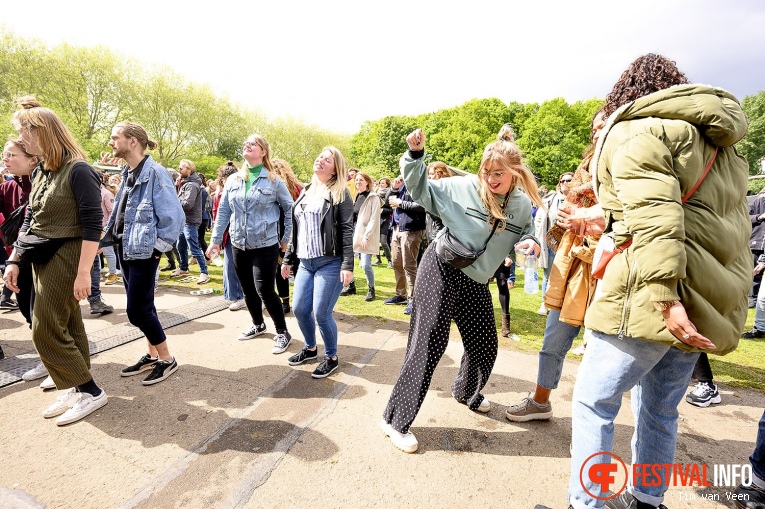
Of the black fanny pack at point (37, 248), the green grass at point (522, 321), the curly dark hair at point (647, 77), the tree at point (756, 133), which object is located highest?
the tree at point (756, 133)

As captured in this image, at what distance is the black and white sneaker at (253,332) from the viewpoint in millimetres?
4457

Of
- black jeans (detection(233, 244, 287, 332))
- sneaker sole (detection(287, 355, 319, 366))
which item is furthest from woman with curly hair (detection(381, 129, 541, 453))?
black jeans (detection(233, 244, 287, 332))

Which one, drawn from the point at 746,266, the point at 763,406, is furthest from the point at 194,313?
the point at 763,406

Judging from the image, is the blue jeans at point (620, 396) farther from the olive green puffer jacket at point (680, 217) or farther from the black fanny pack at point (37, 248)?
the black fanny pack at point (37, 248)

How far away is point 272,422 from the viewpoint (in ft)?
9.02

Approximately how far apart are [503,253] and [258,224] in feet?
8.52

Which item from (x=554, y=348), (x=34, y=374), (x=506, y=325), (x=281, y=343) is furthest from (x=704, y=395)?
(x=34, y=374)

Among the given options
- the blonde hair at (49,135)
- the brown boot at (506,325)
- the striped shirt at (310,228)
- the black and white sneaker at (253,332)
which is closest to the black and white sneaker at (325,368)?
the striped shirt at (310,228)

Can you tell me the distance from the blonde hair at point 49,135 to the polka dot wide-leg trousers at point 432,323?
107 inches

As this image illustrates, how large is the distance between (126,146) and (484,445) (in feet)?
11.9

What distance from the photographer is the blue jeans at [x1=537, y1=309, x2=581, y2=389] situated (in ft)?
8.89

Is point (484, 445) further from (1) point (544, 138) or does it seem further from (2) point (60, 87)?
(1) point (544, 138)

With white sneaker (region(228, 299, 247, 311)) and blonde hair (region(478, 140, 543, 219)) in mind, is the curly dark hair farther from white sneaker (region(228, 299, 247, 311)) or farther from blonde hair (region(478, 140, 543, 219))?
white sneaker (region(228, 299, 247, 311))

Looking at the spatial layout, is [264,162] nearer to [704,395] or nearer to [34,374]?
[34,374]
